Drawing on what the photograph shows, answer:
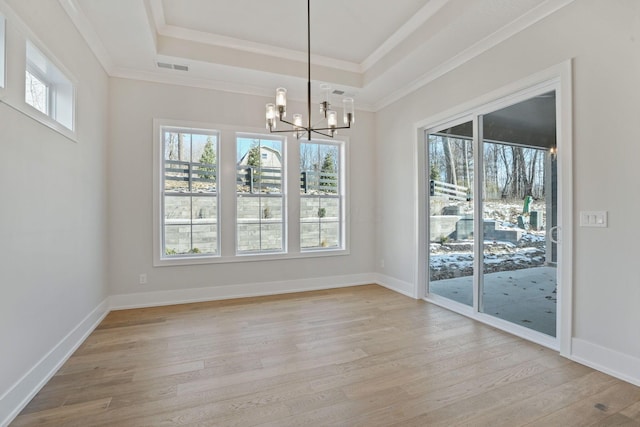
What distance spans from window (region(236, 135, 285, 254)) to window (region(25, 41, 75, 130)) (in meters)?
2.03

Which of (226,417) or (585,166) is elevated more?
(585,166)

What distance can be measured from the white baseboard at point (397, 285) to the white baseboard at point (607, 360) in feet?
6.54

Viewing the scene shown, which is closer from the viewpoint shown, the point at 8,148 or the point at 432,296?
the point at 8,148

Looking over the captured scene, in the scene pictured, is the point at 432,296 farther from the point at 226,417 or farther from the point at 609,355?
the point at 226,417

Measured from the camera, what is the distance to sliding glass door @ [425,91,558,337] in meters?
2.93

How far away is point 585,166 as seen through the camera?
98.7 inches

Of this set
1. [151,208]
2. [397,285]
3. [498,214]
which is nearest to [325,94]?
[498,214]

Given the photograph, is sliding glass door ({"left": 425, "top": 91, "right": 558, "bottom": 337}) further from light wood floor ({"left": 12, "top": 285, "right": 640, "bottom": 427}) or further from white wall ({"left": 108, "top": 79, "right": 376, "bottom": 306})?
white wall ({"left": 108, "top": 79, "right": 376, "bottom": 306})

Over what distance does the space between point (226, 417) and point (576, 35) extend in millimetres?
3860

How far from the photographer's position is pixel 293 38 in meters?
A: 3.76

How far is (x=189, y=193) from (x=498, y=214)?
12.7ft

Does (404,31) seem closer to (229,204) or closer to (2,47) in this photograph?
(229,204)

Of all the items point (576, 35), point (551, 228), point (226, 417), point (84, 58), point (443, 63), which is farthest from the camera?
point (443, 63)

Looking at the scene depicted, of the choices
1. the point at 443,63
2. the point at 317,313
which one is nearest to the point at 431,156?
the point at 443,63
